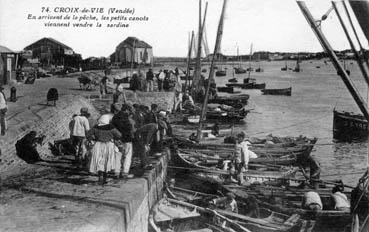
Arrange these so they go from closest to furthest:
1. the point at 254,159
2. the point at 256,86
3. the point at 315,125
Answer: the point at 254,159, the point at 315,125, the point at 256,86

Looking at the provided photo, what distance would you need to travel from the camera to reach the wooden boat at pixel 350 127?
25417mm

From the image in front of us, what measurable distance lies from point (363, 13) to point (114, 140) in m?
5.50

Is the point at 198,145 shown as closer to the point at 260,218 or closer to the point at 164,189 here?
the point at 164,189

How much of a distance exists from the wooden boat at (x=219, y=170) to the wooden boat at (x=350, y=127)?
13.9 m

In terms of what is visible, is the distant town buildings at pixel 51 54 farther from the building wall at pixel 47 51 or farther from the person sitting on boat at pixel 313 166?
the person sitting on boat at pixel 313 166

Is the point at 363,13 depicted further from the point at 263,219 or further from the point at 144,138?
the point at 144,138

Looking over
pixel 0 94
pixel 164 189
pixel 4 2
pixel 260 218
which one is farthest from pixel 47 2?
pixel 260 218

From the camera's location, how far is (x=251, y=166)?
14.2 metres

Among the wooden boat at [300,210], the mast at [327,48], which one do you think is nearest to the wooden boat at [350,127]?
the wooden boat at [300,210]

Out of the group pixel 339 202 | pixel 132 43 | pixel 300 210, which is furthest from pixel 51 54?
pixel 339 202

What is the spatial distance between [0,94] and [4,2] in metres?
2.57

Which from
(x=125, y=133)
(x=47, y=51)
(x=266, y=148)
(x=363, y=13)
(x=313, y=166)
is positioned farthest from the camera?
(x=47, y=51)

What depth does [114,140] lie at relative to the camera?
27.3ft

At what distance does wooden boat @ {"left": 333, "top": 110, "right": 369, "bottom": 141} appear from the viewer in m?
25.4
